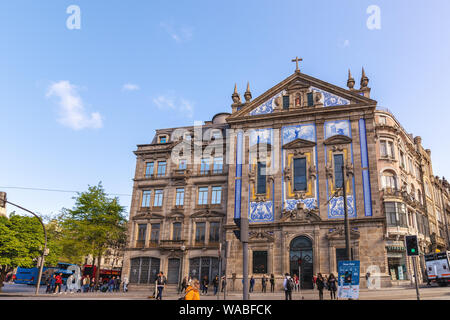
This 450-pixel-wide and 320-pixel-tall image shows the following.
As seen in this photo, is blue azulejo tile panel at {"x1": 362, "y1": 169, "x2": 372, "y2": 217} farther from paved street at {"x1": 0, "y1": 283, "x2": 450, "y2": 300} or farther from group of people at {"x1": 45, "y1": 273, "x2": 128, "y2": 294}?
group of people at {"x1": 45, "y1": 273, "x2": 128, "y2": 294}

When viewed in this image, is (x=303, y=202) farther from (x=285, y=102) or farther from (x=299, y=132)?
(x=285, y=102)

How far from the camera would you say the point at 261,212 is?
3644 centimetres

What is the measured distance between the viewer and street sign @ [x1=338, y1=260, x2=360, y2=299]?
57.1 ft

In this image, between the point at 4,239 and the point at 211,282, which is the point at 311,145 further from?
the point at 4,239

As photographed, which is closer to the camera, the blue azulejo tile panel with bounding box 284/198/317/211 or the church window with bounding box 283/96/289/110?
the blue azulejo tile panel with bounding box 284/198/317/211

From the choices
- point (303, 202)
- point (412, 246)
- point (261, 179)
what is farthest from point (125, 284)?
point (412, 246)

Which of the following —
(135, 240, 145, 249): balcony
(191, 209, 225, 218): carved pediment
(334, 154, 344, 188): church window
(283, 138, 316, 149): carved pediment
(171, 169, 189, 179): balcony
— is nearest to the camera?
(334, 154, 344, 188): church window

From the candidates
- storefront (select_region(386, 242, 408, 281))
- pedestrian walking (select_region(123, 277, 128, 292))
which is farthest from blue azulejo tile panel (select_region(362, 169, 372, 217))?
pedestrian walking (select_region(123, 277, 128, 292))

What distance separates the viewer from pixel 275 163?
37.5 meters

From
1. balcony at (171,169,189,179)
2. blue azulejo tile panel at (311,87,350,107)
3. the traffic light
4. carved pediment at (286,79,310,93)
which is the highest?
carved pediment at (286,79,310,93)

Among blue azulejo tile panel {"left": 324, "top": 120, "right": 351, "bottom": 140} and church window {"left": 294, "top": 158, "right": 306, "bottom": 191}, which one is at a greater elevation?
blue azulejo tile panel {"left": 324, "top": 120, "right": 351, "bottom": 140}

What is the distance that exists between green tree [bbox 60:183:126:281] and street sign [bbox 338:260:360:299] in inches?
1268
